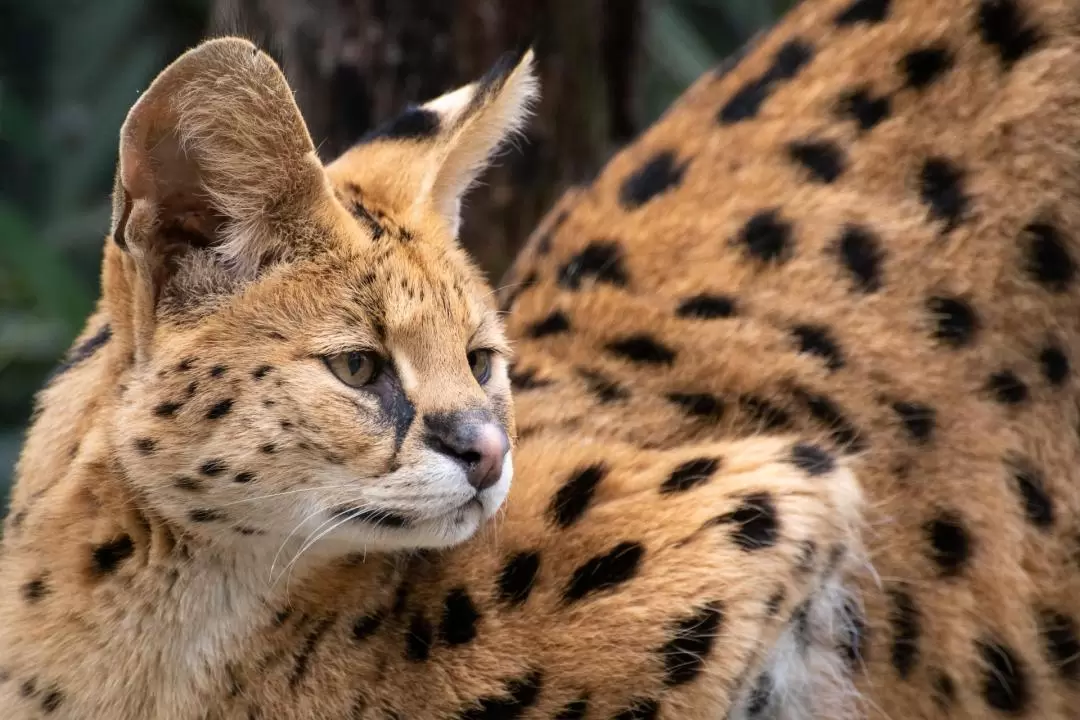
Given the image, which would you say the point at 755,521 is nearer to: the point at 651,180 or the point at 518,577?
the point at 518,577

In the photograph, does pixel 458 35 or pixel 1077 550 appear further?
pixel 458 35

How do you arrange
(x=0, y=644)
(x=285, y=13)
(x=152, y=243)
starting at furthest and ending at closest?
(x=285, y=13) < (x=0, y=644) < (x=152, y=243)

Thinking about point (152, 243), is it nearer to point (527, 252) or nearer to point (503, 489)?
point (503, 489)

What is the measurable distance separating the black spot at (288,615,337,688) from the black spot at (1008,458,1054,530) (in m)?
1.41

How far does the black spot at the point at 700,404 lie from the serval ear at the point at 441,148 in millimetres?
565

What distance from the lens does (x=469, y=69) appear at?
398 cm

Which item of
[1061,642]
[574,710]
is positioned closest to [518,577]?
[574,710]

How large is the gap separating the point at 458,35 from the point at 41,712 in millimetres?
2215

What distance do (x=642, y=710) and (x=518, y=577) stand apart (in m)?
0.31

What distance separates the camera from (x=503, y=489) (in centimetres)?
231

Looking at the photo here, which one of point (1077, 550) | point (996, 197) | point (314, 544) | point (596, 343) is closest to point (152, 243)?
point (314, 544)

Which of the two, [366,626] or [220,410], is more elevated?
[220,410]

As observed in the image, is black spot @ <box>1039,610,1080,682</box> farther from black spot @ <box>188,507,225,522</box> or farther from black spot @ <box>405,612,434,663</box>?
black spot @ <box>188,507,225,522</box>

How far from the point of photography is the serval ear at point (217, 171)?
2137 millimetres
